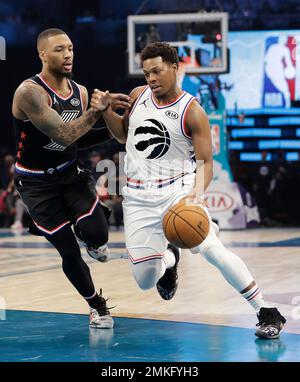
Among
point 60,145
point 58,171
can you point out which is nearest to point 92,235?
point 58,171

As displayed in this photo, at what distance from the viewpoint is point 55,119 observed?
597 centimetres

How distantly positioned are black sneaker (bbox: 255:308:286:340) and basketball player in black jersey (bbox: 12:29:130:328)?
1129 millimetres

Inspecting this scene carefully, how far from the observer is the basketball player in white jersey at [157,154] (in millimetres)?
5863

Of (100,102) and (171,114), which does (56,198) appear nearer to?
(100,102)

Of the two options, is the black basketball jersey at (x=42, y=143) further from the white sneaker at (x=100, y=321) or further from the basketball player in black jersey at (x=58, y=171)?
the white sneaker at (x=100, y=321)

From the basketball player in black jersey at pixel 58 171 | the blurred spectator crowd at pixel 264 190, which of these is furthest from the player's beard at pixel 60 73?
the blurred spectator crowd at pixel 264 190

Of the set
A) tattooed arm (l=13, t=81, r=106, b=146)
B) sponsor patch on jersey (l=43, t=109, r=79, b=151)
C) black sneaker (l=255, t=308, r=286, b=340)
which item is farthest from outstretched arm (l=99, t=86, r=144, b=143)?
black sneaker (l=255, t=308, r=286, b=340)

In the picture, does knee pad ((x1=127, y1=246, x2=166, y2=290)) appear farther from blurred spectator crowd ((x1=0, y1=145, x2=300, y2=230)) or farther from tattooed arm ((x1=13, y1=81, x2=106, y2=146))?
blurred spectator crowd ((x1=0, y1=145, x2=300, y2=230))

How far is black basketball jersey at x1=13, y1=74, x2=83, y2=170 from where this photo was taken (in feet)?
20.3

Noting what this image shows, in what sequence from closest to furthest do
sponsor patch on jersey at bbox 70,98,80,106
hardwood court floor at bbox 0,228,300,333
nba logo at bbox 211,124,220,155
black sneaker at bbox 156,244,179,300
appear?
sponsor patch on jersey at bbox 70,98,80,106
black sneaker at bbox 156,244,179,300
hardwood court floor at bbox 0,228,300,333
nba logo at bbox 211,124,220,155

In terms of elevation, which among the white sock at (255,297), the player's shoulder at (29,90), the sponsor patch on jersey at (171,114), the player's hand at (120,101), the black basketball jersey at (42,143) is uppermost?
the player's shoulder at (29,90)

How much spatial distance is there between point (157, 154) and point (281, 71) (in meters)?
12.1

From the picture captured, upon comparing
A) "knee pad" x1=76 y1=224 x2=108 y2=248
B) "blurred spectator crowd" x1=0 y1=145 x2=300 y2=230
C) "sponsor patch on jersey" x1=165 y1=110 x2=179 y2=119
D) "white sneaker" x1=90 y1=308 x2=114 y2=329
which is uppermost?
"sponsor patch on jersey" x1=165 y1=110 x2=179 y2=119
